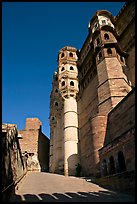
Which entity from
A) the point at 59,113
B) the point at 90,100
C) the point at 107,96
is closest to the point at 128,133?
the point at 107,96

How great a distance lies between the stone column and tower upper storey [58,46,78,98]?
1442mm

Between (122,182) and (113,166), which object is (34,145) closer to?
(113,166)

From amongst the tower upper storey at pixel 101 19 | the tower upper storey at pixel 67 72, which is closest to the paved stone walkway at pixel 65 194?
the tower upper storey at pixel 67 72

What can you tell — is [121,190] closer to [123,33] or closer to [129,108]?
[129,108]

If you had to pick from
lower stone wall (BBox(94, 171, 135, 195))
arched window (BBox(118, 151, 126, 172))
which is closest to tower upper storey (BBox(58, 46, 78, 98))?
arched window (BBox(118, 151, 126, 172))

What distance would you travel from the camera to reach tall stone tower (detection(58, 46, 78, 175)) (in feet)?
72.2

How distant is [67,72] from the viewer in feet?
93.3

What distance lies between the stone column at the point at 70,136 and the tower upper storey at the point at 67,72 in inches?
56.8

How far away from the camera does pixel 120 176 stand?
9320mm

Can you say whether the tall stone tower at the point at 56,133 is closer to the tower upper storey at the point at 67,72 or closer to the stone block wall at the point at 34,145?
the tower upper storey at the point at 67,72

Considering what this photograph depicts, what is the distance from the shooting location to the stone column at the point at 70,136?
2153 centimetres

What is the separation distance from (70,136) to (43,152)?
15.5 metres

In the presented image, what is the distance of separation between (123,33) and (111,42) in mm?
3641

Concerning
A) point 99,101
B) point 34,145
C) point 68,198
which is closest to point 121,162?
point 68,198
